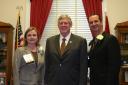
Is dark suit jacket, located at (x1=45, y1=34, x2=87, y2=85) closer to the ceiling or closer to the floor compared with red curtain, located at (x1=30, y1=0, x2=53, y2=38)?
closer to the floor

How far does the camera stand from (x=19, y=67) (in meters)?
3.50

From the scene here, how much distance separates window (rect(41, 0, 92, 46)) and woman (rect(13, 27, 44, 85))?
2665mm

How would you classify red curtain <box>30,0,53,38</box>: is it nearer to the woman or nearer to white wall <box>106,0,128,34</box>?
white wall <box>106,0,128,34</box>

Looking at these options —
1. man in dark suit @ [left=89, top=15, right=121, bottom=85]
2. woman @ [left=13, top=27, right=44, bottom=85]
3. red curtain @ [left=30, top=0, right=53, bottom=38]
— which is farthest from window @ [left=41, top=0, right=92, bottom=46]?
man in dark suit @ [left=89, top=15, right=121, bottom=85]

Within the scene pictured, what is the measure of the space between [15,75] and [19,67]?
0.12 metres

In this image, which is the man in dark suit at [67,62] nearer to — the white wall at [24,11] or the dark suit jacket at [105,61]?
the dark suit jacket at [105,61]

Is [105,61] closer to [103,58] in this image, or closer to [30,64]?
[103,58]

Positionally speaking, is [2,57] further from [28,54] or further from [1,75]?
[28,54]

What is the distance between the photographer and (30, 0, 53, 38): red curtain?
19.9 feet

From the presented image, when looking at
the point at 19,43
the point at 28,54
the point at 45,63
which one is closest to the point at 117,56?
the point at 45,63

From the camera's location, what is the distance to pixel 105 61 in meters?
3.17

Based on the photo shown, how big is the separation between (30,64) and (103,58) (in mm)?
974

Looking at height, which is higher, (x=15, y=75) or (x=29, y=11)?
(x=29, y=11)

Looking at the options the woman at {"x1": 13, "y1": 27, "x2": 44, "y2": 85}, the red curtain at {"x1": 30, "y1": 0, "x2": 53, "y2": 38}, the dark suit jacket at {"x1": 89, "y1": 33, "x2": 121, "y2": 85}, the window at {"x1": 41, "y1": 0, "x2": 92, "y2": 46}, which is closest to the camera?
the dark suit jacket at {"x1": 89, "y1": 33, "x2": 121, "y2": 85}
